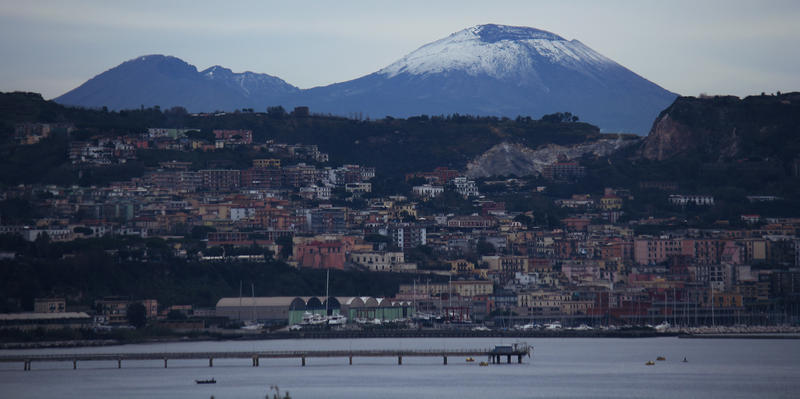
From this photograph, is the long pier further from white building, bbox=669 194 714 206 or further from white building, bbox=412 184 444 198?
white building, bbox=412 184 444 198

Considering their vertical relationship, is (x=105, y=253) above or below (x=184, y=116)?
below

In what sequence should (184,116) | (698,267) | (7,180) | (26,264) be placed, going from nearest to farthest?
(26,264), (698,267), (7,180), (184,116)

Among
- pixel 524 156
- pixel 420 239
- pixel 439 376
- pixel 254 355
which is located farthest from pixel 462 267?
pixel 439 376

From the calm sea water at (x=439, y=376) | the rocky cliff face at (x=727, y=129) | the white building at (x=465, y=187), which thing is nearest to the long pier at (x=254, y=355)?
the calm sea water at (x=439, y=376)

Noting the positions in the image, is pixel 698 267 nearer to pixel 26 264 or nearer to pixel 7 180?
pixel 26 264

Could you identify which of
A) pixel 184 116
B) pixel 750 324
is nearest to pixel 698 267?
pixel 750 324

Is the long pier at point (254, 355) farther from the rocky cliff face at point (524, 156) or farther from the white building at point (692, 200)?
the rocky cliff face at point (524, 156)
